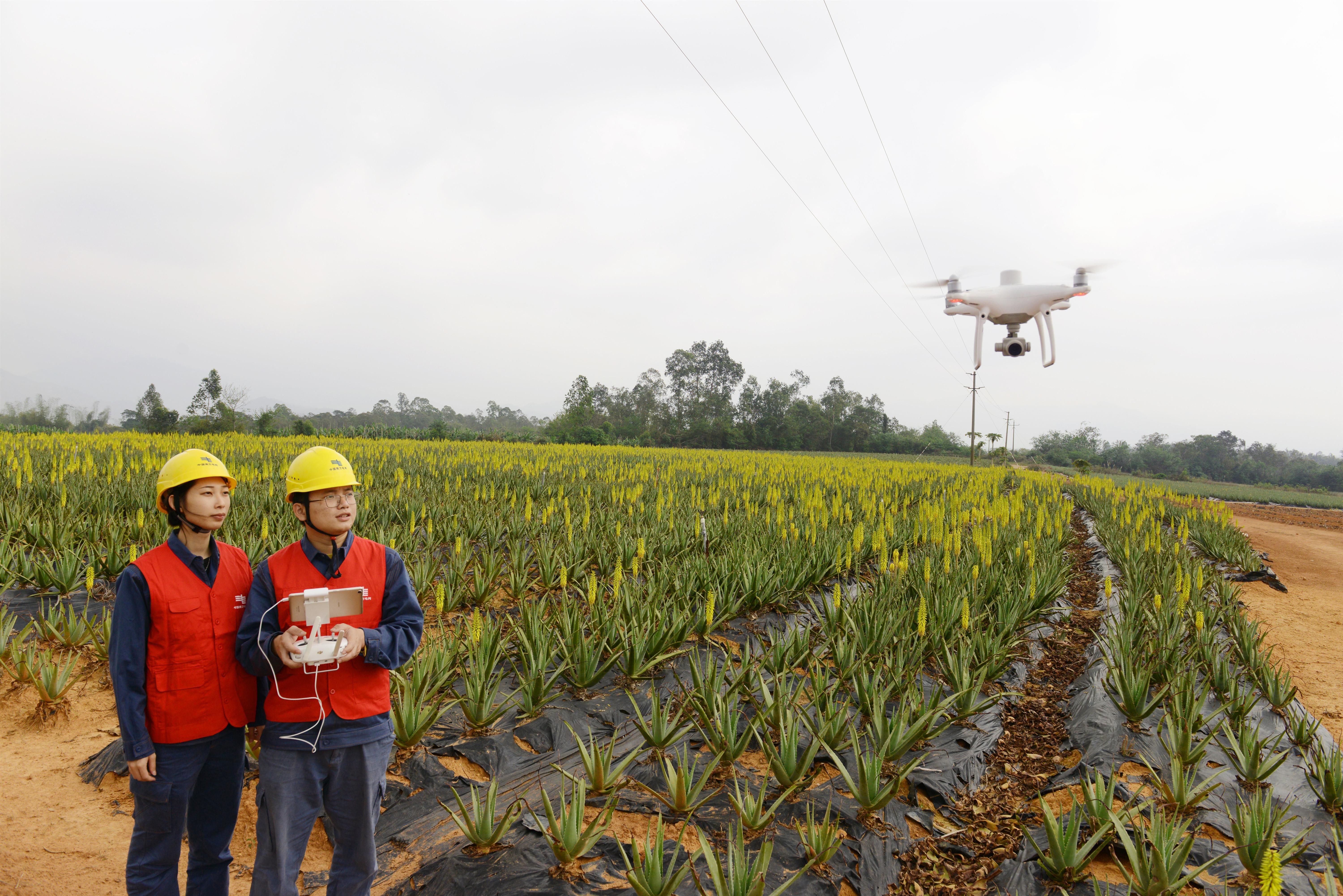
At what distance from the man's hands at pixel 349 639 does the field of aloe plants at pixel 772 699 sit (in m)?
1.06

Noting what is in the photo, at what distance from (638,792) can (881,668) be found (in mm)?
1824

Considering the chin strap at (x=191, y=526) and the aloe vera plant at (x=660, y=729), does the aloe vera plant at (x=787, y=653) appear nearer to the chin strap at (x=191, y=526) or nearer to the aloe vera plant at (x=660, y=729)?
the aloe vera plant at (x=660, y=729)

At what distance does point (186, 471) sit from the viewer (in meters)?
2.18

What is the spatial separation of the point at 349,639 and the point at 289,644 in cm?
17

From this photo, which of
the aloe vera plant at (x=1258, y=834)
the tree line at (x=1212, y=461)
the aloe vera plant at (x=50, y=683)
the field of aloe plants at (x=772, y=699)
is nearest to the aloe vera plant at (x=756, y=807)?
the field of aloe plants at (x=772, y=699)

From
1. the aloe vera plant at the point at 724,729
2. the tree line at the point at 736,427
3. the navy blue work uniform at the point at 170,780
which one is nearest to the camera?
the navy blue work uniform at the point at 170,780

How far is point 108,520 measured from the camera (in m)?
6.27

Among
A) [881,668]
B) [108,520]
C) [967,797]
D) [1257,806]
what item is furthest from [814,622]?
[108,520]

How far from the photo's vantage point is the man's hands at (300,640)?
1954mm

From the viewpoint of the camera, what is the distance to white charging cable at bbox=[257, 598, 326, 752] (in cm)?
208

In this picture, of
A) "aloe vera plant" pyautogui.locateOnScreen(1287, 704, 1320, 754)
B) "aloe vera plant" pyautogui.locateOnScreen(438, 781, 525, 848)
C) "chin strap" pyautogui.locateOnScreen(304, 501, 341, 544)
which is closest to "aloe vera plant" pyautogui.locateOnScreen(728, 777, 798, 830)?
"aloe vera plant" pyautogui.locateOnScreen(438, 781, 525, 848)

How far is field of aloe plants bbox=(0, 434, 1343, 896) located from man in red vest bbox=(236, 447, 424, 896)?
0.55 meters

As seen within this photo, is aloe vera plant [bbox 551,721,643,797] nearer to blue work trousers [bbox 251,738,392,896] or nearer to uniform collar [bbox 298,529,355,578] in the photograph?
blue work trousers [bbox 251,738,392,896]

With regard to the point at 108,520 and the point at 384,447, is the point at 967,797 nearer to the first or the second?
the point at 108,520
